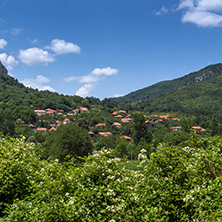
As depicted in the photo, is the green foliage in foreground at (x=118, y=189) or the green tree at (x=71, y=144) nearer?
the green foliage in foreground at (x=118, y=189)

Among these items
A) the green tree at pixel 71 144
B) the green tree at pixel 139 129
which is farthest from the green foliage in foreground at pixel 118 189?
the green tree at pixel 139 129

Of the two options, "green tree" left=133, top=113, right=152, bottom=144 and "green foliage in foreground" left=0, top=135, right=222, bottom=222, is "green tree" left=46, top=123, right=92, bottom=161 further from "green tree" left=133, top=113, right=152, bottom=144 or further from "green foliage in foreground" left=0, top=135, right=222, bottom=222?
"green tree" left=133, top=113, right=152, bottom=144

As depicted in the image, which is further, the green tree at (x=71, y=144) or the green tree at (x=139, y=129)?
the green tree at (x=139, y=129)

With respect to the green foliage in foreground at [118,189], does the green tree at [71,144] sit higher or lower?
higher

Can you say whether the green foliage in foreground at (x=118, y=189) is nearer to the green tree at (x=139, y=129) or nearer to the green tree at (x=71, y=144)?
the green tree at (x=71, y=144)

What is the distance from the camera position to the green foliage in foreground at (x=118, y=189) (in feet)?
18.7

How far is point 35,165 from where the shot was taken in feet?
29.7

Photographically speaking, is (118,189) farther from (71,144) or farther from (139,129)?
(139,129)

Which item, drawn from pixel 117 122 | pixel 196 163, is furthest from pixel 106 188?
pixel 117 122

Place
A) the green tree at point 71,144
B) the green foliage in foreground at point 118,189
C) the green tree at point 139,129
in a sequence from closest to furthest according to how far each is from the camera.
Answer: the green foliage in foreground at point 118,189 < the green tree at point 71,144 < the green tree at point 139,129

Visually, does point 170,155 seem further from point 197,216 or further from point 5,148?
point 5,148

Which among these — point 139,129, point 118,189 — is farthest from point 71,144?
point 139,129

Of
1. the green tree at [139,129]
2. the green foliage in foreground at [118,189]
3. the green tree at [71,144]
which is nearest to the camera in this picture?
the green foliage in foreground at [118,189]

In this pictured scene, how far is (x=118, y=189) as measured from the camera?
20.2ft
